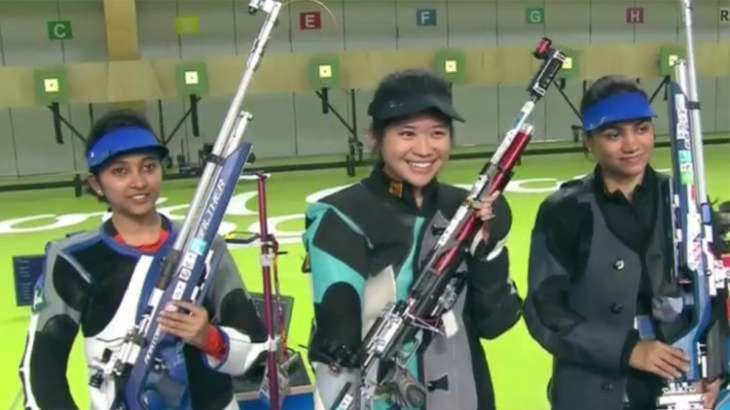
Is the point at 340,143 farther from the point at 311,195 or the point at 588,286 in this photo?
the point at 588,286

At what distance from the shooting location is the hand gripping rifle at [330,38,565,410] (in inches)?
64.5

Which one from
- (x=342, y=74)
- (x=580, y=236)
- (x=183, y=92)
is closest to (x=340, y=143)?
(x=342, y=74)

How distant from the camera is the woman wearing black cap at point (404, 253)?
65.8 inches

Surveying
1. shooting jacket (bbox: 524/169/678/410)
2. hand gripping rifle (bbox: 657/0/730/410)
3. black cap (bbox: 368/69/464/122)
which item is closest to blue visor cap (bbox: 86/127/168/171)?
black cap (bbox: 368/69/464/122)

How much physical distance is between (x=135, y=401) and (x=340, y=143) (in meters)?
8.17

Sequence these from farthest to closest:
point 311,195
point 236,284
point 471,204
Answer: point 311,195
point 236,284
point 471,204

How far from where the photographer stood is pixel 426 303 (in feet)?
5.40

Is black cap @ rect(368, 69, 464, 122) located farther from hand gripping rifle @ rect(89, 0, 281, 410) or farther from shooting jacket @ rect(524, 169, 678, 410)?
shooting jacket @ rect(524, 169, 678, 410)

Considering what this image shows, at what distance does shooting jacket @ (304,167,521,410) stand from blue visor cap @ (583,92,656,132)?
0.44 m

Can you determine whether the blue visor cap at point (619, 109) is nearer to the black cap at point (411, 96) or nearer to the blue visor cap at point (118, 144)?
the black cap at point (411, 96)

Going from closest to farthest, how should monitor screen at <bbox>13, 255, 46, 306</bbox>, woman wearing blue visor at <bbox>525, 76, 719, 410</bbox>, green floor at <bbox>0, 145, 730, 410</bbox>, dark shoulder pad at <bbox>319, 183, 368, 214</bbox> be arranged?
dark shoulder pad at <bbox>319, 183, 368, 214</bbox> → woman wearing blue visor at <bbox>525, 76, 719, 410</bbox> → green floor at <bbox>0, 145, 730, 410</bbox> → monitor screen at <bbox>13, 255, 46, 306</bbox>

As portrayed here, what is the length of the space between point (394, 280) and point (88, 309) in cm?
74

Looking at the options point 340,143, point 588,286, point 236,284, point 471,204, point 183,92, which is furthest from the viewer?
point 340,143

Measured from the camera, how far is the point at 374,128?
5.83ft
